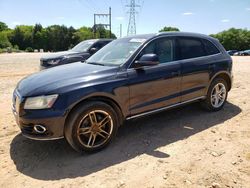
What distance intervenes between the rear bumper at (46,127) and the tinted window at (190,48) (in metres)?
2.62

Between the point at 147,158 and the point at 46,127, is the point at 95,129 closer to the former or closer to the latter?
the point at 46,127

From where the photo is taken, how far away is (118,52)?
493cm

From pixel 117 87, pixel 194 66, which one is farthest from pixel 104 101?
pixel 194 66

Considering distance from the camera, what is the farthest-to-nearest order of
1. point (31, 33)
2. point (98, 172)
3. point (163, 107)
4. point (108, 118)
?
point (31, 33) < point (163, 107) < point (108, 118) < point (98, 172)

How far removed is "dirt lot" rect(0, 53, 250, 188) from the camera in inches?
134

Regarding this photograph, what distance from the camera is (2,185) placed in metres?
3.36

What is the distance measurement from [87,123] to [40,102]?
735mm

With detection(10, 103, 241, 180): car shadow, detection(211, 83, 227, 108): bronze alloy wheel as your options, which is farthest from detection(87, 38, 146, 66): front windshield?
detection(211, 83, 227, 108): bronze alloy wheel

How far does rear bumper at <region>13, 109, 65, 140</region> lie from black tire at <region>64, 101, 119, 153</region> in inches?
4.6

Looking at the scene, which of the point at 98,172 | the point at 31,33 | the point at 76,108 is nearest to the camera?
the point at 98,172

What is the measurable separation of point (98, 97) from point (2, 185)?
1.70 metres

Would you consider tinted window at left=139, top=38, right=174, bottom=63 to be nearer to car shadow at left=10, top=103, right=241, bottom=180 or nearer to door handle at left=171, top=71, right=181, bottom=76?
door handle at left=171, top=71, right=181, bottom=76

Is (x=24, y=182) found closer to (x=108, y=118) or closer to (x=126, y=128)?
(x=108, y=118)

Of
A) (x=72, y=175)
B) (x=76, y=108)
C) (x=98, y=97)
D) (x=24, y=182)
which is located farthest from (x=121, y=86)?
(x=24, y=182)
